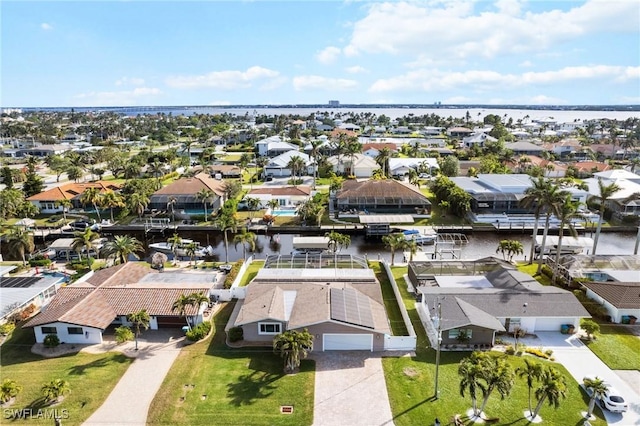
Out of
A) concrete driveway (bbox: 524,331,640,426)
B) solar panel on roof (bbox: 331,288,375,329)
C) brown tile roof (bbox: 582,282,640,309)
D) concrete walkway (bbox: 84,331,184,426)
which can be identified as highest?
solar panel on roof (bbox: 331,288,375,329)

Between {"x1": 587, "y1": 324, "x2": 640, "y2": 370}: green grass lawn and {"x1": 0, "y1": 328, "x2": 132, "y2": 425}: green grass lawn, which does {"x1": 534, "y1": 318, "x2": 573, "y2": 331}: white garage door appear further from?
{"x1": 0, "y1": 328, "x2": 132, "y2": 425}: green grass lawn

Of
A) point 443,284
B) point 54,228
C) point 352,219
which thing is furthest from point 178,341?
point 54,228

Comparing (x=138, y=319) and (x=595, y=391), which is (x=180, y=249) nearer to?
(x=138, y=319)

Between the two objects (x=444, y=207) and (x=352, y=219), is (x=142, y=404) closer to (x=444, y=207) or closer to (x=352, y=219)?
(x=352, y=219)

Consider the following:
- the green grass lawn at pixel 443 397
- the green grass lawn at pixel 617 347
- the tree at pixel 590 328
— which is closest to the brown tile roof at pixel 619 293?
the green grass lawn at pixel 617 347

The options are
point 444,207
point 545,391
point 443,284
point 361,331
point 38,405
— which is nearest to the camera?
point 545,391

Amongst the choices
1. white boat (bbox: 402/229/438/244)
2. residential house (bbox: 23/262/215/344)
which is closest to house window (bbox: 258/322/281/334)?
residential house (bbox: 23/262/215/344)
